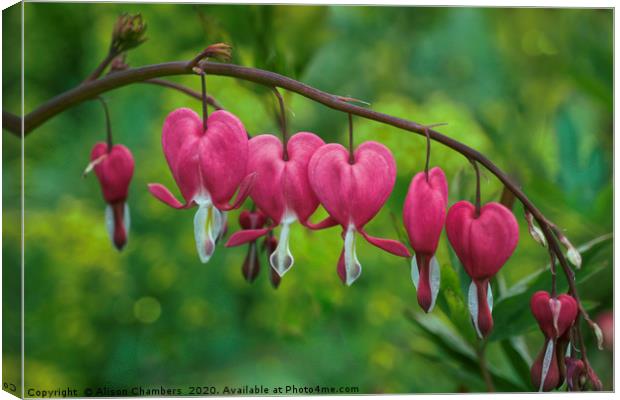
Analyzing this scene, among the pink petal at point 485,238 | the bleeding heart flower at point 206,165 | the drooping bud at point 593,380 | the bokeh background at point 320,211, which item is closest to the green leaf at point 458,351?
the bokeh background at point 320,211

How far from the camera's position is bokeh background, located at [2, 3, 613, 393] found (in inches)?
67.4

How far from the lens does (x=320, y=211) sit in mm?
2074

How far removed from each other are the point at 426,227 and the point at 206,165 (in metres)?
0.36

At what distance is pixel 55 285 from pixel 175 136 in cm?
70

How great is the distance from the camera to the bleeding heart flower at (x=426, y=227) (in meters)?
1.32

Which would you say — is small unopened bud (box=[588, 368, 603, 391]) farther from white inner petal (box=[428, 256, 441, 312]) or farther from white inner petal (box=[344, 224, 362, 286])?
white inner petal (box=[344, 224, 362, 286])

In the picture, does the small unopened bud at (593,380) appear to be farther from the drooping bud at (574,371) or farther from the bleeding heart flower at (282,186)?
the bleeding heart flower at (282,186)

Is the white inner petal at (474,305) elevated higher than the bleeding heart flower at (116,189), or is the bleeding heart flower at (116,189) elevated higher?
the bleeding heart flower at (116,189)

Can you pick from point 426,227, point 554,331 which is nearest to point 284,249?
point 426,227

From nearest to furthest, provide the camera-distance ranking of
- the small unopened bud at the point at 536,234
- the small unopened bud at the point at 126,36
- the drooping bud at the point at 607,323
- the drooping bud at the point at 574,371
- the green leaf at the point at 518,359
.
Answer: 1. the small unopened bud at the point at 536,234
2. the drooping bud at the point at 574,371
3. the small unopened bud at the point at 126,36
4. the green leaf at the point at 518,359
5. the drooping bud at the point at 607,323

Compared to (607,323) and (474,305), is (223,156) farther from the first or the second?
(607,323)

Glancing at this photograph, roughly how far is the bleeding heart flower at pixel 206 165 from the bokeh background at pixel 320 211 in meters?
0.42

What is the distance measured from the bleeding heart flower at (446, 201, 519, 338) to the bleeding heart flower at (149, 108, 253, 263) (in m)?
0.37

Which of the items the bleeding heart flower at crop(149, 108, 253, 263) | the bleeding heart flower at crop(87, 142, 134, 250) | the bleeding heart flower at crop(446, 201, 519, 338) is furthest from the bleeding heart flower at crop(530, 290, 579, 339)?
the bleeding heart flower at crop(87, 142, 134, 250)
